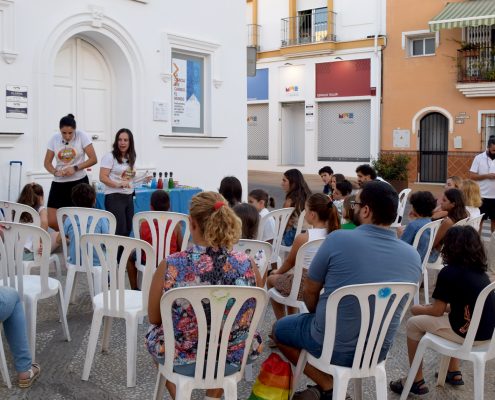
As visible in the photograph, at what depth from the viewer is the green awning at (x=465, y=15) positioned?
18094 millimetres

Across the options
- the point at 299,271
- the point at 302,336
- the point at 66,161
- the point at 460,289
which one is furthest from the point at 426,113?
the point at 302,336

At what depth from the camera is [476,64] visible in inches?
752

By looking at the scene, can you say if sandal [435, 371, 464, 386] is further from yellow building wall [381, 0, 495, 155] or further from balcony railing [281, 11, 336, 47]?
balcony railing [281, 11, 336, 47]

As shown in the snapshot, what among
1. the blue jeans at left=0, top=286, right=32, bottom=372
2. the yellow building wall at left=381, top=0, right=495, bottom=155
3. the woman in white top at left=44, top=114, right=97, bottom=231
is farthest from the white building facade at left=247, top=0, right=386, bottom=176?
the blue jeans at left=0, top=286, right=32, bottom=372

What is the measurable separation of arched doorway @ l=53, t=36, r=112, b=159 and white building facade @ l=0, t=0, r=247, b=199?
15mm

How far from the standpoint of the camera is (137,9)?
9258mm

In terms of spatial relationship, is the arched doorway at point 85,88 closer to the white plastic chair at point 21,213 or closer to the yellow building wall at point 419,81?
the white plastic chair at point 21,213

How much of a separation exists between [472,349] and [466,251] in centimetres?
53

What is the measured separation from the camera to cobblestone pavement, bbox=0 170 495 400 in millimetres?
3582

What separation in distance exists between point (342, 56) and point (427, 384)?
62.9 ft

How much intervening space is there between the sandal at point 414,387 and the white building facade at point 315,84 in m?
18.0

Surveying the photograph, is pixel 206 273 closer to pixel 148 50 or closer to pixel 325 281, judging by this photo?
pixel 325 281

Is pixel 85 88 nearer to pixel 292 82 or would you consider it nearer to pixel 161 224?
pixel 161 224

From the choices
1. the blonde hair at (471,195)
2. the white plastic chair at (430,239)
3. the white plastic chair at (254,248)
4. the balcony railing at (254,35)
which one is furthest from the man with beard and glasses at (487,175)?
the balcony railing at (254,35)
